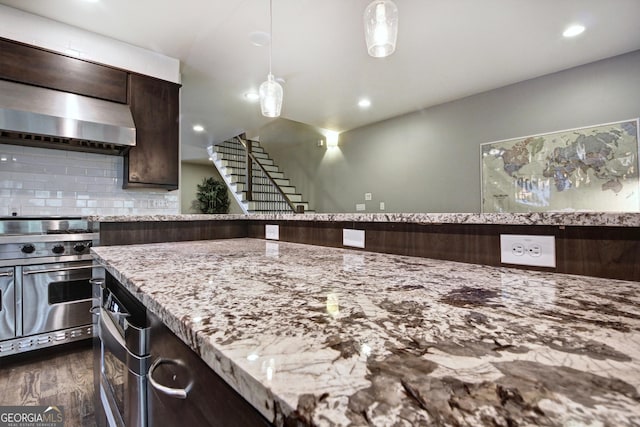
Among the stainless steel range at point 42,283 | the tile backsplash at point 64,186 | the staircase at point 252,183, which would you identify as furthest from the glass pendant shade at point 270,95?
the staircase at point 252,183

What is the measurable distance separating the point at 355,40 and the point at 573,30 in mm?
1781

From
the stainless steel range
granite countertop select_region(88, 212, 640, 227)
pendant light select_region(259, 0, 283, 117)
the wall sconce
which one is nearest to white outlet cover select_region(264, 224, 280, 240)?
granite countertop select_region(88, 212, 640, 227)

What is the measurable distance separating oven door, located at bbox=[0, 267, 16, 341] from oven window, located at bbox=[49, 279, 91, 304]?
0.61 ft

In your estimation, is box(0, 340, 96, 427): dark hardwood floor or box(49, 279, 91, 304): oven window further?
box(49, 279, 91, 304): oven window

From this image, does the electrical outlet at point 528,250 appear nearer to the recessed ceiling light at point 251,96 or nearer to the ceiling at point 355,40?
the ceiling at point 355,40

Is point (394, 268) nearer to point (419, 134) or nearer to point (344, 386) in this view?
point (344, 386)

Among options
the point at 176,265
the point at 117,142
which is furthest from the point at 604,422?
the point at 117,142

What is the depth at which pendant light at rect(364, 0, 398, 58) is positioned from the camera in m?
1.27

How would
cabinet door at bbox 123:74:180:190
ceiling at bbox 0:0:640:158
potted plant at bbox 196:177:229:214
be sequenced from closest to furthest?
ceiling at bbox 0:0:640:158
cabinet door at bbox 123:74:180:190
potted plant at bbox 196:177:229:214

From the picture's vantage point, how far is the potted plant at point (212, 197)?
855 centimetres

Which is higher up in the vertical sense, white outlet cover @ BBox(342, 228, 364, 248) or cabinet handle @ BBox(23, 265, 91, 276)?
white outlet cover @ BBox(342, 228, 364, 248)

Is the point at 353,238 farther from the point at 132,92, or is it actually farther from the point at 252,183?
the point at 252,183

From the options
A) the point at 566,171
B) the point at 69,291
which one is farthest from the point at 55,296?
the point at 566,171

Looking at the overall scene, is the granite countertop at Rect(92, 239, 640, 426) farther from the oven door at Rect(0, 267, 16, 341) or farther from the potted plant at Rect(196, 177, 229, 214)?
the potted plant at Rect(196, 177, 229, 214)
